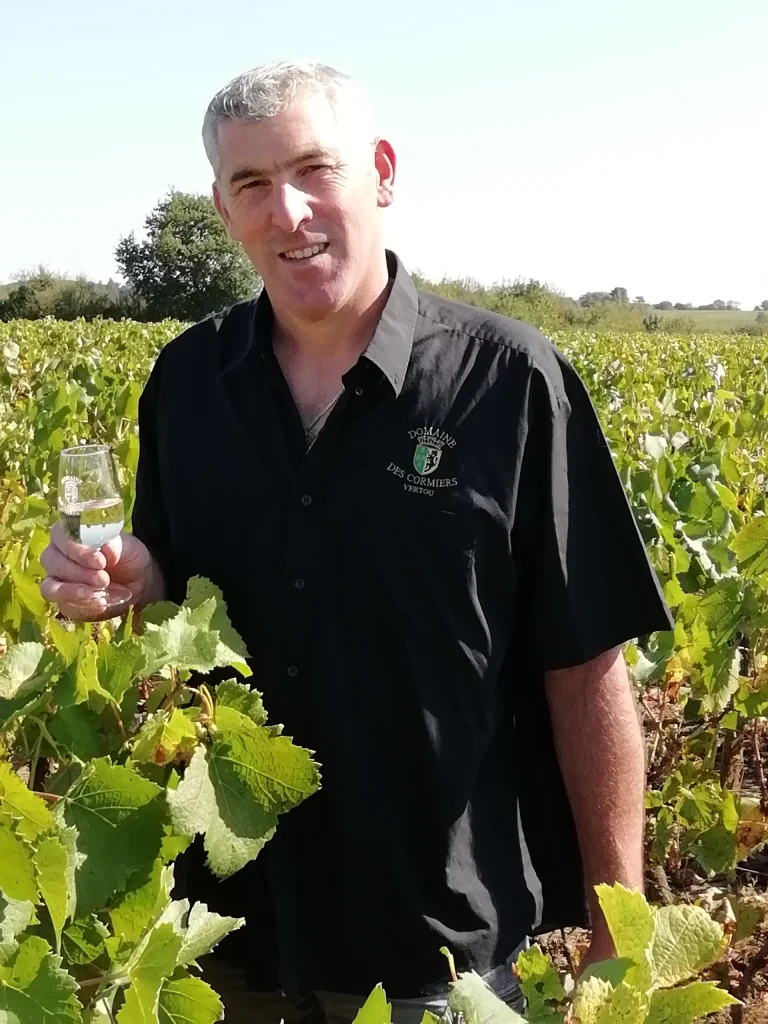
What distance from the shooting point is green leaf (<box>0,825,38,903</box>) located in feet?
3.89

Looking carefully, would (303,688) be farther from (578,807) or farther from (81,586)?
(578,807)

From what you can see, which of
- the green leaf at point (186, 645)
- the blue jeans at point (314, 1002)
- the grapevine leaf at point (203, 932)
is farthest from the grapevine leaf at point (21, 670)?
the blue jeans at point (314, 1002)

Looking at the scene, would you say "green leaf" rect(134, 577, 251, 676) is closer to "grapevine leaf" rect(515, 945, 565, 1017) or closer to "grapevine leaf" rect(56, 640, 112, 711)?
"grapevine leaf" rect(56, 640, 112, 711)

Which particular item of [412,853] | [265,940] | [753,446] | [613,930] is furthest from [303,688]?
[753,446]

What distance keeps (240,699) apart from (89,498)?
560 millimetres

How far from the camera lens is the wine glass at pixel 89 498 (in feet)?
6.42

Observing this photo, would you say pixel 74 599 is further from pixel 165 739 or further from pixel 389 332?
pixel 389 332

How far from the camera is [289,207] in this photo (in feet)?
6.56

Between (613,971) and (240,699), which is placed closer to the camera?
(613,971)

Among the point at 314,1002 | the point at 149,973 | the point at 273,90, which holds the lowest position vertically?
the point at 314,1002

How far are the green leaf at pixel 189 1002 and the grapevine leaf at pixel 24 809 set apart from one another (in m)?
0.30

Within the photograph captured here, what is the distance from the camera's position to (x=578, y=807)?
213cm

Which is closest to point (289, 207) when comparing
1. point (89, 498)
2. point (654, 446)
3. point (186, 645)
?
point (89, 498)

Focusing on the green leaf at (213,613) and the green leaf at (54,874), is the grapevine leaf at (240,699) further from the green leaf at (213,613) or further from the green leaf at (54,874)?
the green leaf at (54,874)
